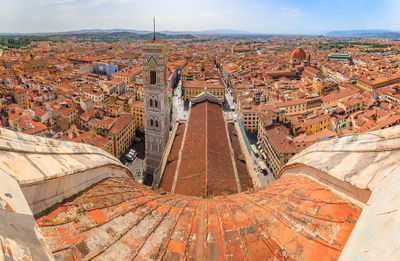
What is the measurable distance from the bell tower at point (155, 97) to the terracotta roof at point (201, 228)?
18.7m

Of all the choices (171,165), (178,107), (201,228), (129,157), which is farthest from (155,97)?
(178,107)

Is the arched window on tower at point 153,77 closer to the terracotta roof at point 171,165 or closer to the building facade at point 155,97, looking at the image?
the building facade at point 155,97

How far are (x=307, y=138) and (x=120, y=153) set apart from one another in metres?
20.1

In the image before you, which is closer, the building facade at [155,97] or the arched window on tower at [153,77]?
the building facade at [155,97]

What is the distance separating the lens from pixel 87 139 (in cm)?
2495

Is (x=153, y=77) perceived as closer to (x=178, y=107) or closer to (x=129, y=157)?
(x=129, y=157)

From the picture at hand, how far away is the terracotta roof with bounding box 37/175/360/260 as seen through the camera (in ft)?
8.63

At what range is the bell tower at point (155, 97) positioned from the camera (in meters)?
21.0

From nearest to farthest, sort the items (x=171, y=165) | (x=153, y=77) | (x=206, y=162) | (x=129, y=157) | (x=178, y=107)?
(x=206, y=162), (x=171, y=165), (x=153, y=77), (x=129, y=157), (x=178, y=107)

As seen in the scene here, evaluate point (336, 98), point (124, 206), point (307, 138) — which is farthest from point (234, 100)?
point (124, 206)

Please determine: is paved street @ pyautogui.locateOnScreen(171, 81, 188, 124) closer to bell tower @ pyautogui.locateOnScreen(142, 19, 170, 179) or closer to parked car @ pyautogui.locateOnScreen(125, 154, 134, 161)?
Result: parked car @ pyautogui.locateOnScreen(125, 154, 134, 161)

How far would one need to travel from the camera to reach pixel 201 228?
3.22 m

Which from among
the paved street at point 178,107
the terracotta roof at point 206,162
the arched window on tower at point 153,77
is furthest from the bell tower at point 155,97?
the paved street at point 178,107

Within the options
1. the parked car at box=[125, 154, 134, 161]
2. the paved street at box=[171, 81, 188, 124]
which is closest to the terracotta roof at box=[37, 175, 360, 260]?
the parked car at box=[125, 154, 134, 161]
